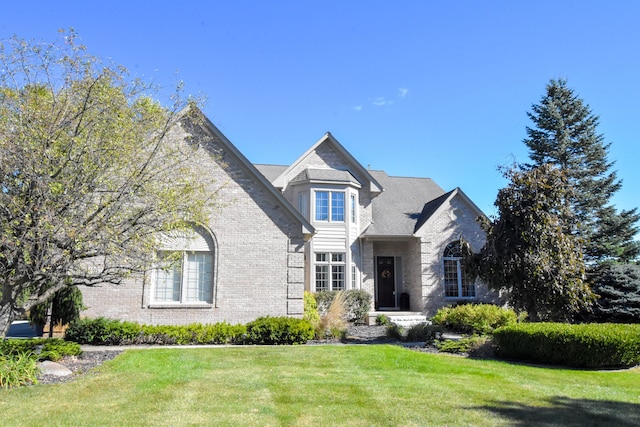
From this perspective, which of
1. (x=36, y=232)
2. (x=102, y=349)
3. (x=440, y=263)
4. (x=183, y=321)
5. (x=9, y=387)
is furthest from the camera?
(x=440, y=263)

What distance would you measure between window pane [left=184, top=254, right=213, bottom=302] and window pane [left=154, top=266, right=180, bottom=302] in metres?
0.30

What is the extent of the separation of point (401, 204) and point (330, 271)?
6135mm

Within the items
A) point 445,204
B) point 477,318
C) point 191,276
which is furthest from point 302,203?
point 477,318

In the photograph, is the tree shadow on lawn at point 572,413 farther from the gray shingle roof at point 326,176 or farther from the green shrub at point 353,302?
the gray shingle roof at point 326,176

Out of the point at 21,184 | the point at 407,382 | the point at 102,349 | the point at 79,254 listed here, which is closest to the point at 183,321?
the point at 102,349

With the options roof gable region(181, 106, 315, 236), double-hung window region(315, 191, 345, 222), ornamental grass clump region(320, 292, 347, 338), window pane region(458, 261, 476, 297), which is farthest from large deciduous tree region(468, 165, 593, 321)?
double-hung window region(315, 191, 345, 222)

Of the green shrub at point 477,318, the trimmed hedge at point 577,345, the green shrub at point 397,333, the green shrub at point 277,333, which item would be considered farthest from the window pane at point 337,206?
the trimmed hedge at point 577,345

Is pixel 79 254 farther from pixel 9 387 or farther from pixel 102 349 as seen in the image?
pixel 102 349

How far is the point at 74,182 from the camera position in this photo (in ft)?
28.6

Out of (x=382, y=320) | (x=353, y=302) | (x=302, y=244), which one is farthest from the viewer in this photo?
(x=353, y=302)

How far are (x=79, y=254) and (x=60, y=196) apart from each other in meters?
1.18

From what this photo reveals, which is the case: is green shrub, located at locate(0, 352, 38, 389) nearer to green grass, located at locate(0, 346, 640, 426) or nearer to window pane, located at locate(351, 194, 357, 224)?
green grass, located at locate(0, 346, 640, 426)

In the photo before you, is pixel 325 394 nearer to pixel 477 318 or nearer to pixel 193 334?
pixel 193 334

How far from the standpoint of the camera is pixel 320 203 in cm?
2147
